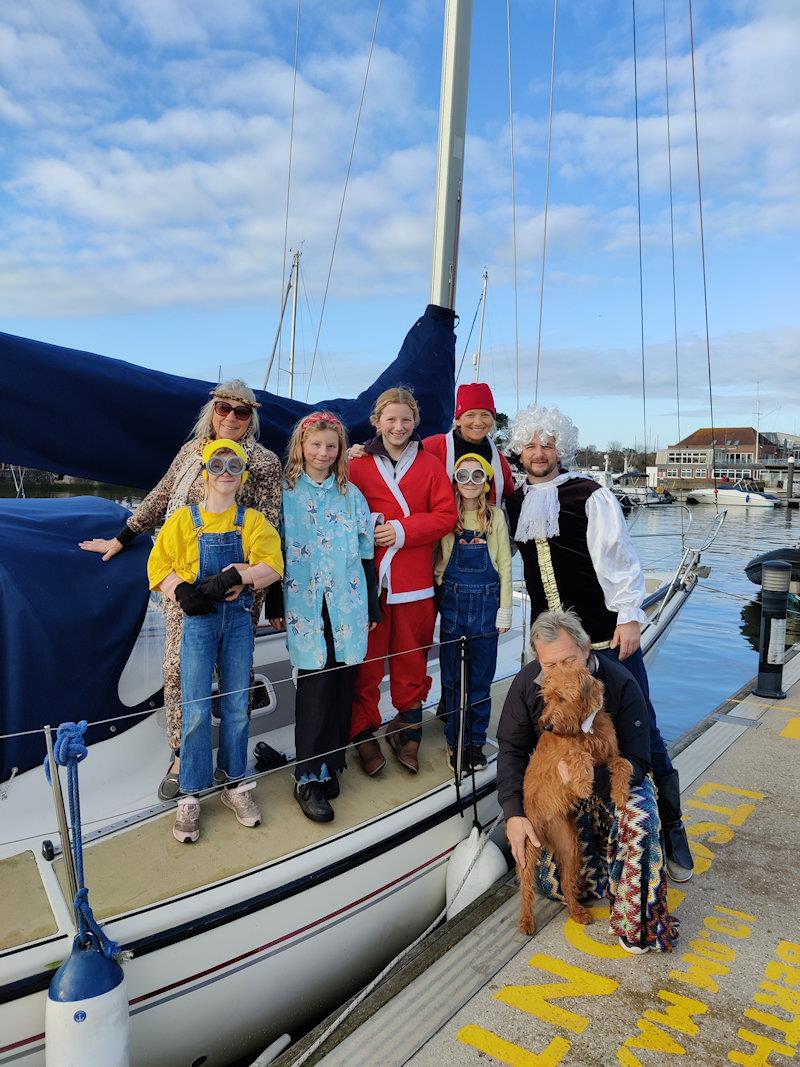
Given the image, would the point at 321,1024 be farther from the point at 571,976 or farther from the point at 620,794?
the point at 620,794

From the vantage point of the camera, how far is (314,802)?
2928mm

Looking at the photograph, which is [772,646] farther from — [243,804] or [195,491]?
[195,491]

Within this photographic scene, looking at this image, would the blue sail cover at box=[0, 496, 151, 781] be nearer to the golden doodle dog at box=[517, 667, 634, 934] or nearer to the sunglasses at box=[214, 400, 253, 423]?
the sunglasses at box=[214, 400, 253, 423]

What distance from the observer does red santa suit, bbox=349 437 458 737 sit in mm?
3289

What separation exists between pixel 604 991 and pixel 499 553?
1.81 metres

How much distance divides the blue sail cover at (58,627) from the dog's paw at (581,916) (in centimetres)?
202

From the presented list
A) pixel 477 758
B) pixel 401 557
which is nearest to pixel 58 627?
pixel 401 557

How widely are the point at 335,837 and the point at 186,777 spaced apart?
623 mm

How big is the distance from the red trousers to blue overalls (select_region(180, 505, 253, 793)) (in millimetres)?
665

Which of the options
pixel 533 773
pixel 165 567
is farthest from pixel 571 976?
pixel 165 567

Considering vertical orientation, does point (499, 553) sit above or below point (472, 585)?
above

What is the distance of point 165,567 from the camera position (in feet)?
8.74

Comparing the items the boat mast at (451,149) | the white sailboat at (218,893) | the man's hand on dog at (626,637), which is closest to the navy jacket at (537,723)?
the man's hand on dog at (626,637)

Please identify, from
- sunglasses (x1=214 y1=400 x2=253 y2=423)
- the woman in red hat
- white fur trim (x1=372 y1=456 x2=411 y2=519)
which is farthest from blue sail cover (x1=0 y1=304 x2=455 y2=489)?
the woman in red hat
